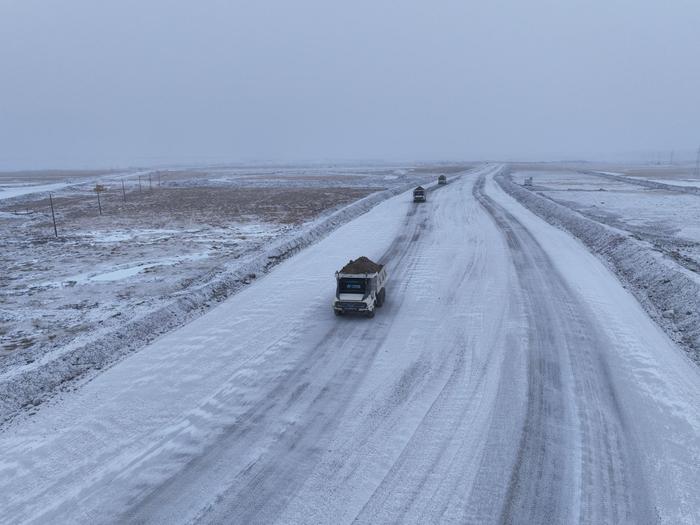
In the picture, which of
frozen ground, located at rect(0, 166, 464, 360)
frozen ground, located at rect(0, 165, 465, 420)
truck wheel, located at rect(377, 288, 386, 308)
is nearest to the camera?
frozen ground, located at rect(0, 165, 465, 420)

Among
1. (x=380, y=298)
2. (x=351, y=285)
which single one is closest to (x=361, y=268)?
(x=351, y=285)

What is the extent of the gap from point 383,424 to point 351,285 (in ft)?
22.4

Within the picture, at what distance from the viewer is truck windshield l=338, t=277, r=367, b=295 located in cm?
1619

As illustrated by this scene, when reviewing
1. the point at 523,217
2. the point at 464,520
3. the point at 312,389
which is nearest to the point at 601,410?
the point at 464,520

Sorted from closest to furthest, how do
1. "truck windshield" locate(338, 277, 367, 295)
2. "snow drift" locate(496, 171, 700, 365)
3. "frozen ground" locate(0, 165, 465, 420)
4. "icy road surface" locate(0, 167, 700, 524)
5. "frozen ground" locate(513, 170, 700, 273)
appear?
"icy road surface" locate(0, 167, 700, 524), "frozen ground" locate(0, 165, 465, 420), "snow drift" locate(496, 171, 700, 365), "truck windshield" locate(338, 277, 367, 295), "frozen ground" locate(513, 170, 700, 273)

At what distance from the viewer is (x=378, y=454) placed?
29.9 ft

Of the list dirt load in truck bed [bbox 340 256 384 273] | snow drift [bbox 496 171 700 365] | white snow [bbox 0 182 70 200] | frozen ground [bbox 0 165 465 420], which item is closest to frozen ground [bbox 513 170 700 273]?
snow drift [bbox 496 171 700 365]

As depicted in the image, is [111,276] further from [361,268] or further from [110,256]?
[361,268]

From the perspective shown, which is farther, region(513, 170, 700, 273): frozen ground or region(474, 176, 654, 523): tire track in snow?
region(513, 170, 700, 273): frozen ground

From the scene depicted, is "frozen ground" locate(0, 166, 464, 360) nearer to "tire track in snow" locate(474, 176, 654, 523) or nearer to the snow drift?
"tire track in snow" locate(474, 176, 654, 523)

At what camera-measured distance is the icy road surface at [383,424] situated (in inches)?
313

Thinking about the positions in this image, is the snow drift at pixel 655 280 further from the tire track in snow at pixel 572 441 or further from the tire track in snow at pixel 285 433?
the tire track in snow at pixel 285 433

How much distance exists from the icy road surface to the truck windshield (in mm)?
1032

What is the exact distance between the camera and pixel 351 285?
53.6 ft
